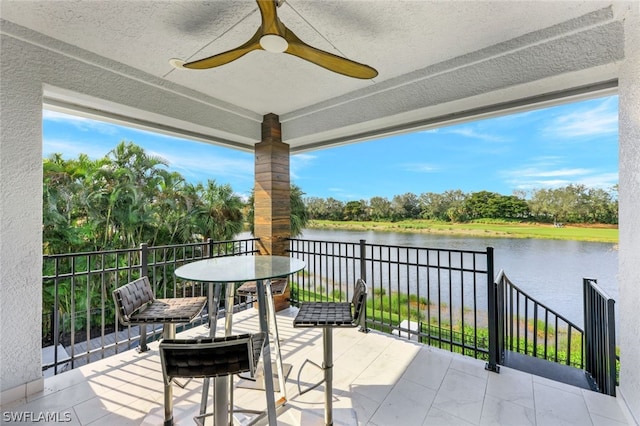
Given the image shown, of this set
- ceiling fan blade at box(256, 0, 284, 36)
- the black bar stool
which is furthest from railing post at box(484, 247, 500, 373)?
ceiling fan blade at box(256, 0, 284, 36)

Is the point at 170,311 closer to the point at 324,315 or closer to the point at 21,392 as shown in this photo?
the point at 324,315

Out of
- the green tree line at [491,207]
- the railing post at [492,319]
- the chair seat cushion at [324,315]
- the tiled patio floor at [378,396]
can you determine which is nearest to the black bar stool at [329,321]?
the chair seat cushion at [324,315]

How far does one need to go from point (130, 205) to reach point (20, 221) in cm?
863

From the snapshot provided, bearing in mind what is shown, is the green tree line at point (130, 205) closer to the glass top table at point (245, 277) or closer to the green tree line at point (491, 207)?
the green tree line at point (491, 207)

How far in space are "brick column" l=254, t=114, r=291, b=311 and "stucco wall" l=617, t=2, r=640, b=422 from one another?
335 cm

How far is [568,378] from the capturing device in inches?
87.4

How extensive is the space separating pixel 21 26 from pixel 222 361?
2813 millimetres

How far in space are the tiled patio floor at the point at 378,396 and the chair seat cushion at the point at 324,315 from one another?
698mm

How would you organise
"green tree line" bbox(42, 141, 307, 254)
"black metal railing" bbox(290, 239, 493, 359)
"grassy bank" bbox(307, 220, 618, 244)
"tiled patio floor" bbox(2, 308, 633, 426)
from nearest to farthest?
"tiled patio floor" bbox(2, 308, 633, 426) < "black metal railing" bbox(290, 239, 493, 359) < "grassy bank" bbox(307, 220, 618, 244) < "green tree line" bbox(42, 141, 307, 254)

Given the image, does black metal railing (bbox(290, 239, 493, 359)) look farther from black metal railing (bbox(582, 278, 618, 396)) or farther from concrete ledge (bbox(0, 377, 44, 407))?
concrete ledge (bbox(0, 377, 44, 407))

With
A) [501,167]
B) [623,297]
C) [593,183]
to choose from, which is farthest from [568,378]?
[501,167]

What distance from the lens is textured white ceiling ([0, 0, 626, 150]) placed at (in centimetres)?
184

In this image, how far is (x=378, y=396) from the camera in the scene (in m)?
2.00

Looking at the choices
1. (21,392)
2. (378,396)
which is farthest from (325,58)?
(21,392)
